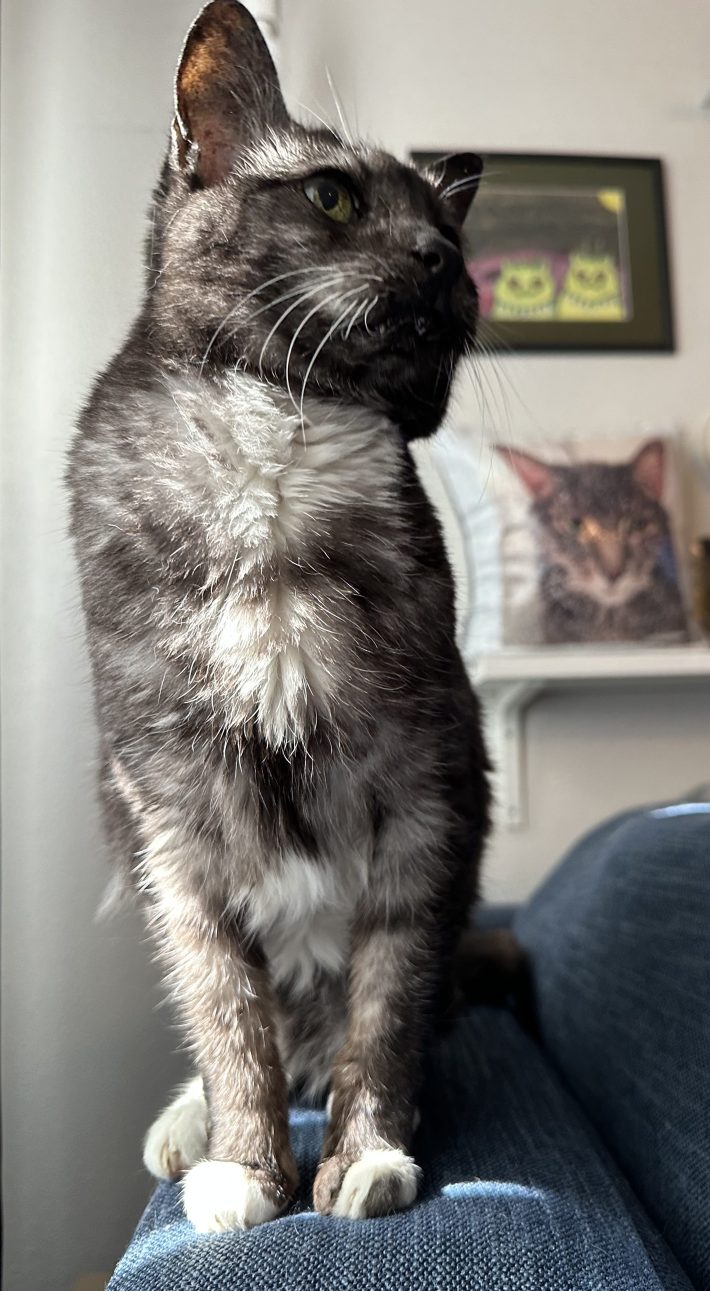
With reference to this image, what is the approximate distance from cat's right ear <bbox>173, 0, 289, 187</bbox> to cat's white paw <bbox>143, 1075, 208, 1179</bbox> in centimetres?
67

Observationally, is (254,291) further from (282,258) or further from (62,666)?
(62,666)

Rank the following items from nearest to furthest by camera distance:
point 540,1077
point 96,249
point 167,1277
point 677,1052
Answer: point 167,1277 < point 96,249 < point 677,1052 < point 540,1077

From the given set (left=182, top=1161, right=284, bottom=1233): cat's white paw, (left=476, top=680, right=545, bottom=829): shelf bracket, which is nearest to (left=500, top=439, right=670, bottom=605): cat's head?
(left=476, top=680, right=545, bottom=829): shelf bracket

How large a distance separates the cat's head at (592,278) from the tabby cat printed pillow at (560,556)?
413 millimetres

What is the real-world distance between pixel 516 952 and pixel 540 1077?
295 millimetres

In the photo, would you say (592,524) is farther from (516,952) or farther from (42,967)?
(42,967)

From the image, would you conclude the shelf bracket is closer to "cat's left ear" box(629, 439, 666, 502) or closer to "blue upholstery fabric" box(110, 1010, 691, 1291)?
"cat's left ear" box(629, 439, 666, 502)

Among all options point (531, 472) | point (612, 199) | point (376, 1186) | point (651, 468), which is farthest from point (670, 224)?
point (376, 1186)

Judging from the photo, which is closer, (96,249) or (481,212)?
(96,249)

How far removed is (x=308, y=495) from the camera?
0.69 meters

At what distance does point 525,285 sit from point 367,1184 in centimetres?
176

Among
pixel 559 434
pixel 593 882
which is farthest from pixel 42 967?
pixel 559 434

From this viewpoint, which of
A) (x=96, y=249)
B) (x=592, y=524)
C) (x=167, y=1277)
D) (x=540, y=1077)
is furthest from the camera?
(x=592, y=524)

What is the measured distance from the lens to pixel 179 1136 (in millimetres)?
709
